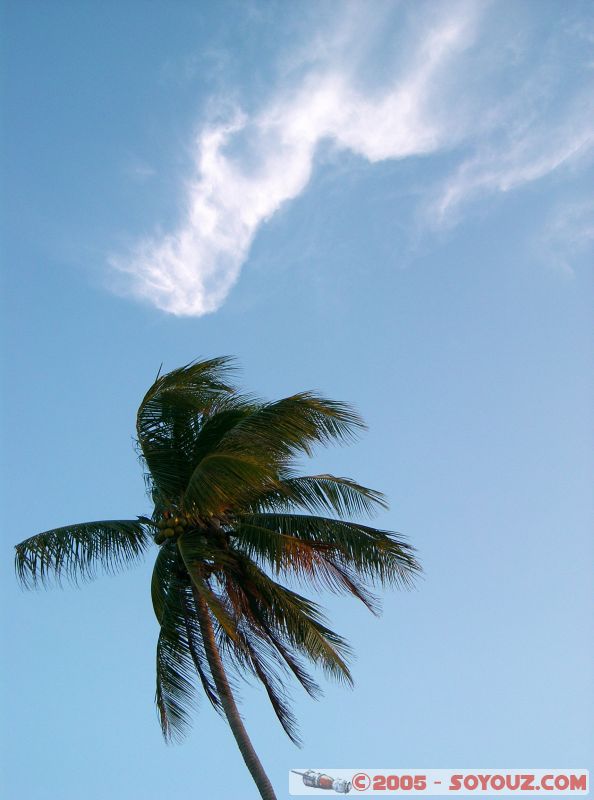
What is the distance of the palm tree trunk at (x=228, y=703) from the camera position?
12.3m

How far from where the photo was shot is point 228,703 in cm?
1276

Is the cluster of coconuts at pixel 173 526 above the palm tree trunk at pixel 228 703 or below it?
above

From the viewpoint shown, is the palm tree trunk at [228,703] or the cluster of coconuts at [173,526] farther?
the cluster of coconuts at [173,526]

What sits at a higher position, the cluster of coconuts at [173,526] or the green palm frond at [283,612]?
the cluster of coconuts at [173,526]

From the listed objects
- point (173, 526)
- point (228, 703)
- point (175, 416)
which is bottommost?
point (228, 703)

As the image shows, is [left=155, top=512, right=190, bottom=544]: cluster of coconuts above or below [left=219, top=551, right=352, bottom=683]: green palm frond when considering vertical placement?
above

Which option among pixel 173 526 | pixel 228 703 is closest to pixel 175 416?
pixel 173 526

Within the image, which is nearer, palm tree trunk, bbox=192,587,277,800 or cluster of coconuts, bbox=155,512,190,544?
palm tree trunk, bbox=192,587,277,800

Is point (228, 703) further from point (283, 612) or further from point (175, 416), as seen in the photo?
point (175, 416)

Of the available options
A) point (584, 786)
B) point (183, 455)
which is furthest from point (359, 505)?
point (584, 786)

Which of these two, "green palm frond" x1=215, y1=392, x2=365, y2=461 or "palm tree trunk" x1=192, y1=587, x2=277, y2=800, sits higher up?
"green palm frond" x1=215, y1=392, x2=365, y2=461

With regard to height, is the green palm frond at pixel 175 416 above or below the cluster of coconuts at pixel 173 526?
above

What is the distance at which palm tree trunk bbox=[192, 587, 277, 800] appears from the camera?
12336 millimetres

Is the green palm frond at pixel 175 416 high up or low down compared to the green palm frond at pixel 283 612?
up
